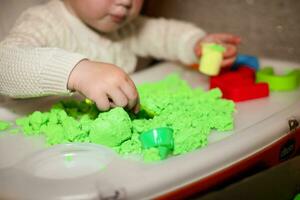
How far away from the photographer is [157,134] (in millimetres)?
480

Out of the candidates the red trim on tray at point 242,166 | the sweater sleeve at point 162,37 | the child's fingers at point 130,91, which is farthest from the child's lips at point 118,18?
the red trim on tray at point 242,166

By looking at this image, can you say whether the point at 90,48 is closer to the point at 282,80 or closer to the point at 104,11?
the point at 104,11

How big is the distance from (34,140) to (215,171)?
0.22 meters

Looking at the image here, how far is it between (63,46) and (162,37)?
0.71 feet

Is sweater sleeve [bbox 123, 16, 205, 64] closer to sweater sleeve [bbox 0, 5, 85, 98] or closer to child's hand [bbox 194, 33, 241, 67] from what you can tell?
child's hand [bbox 194, 33, 241, 67]

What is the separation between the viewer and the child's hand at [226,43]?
749 mm

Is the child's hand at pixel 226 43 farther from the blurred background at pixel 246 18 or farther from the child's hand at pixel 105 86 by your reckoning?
the child's hand at pixel 105 86

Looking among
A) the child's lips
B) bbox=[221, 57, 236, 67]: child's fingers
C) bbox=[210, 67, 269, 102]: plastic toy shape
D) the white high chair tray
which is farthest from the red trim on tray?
the child's lips

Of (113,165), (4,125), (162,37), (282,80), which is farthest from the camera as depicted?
(162,37)

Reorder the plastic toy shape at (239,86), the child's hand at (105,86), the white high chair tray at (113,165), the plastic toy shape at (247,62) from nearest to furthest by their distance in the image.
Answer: the white high chair tray at (113,165) → the child's hand at (105,86) → the plastic toy shape at (239,86) → the plastic toy shape at (247,62)

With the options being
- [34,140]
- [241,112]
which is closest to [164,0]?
[241,112]

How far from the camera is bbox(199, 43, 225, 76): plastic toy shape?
2.34 feet

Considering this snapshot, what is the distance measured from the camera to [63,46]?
28.7 inches

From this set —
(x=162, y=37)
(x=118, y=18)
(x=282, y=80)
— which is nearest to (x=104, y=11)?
(x=118, y=18)
